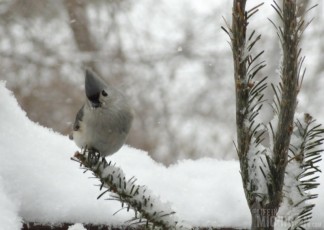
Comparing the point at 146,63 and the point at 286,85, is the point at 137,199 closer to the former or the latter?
the point at 286,85

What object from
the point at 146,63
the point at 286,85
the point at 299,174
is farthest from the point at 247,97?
the point at 146,63

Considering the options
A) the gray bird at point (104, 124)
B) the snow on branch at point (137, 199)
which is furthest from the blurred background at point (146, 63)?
the snow on branch at point (137, 199)

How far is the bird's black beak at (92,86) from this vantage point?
2.94 ft

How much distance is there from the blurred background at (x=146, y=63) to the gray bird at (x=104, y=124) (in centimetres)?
284

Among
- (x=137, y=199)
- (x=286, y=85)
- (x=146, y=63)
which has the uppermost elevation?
(x=146, y=63)

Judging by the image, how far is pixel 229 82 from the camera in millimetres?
4672

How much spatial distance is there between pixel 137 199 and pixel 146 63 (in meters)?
3.99

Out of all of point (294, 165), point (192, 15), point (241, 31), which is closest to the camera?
point (241, 31)

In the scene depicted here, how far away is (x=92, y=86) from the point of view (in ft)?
3.04

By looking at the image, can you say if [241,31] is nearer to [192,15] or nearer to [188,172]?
[188,172]

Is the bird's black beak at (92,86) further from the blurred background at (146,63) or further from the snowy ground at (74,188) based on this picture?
the blurred background at (146,63)

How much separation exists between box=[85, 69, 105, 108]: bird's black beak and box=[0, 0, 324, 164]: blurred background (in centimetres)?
298

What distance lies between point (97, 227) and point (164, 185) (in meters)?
0.15

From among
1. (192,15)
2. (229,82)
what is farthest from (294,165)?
(192,15)
